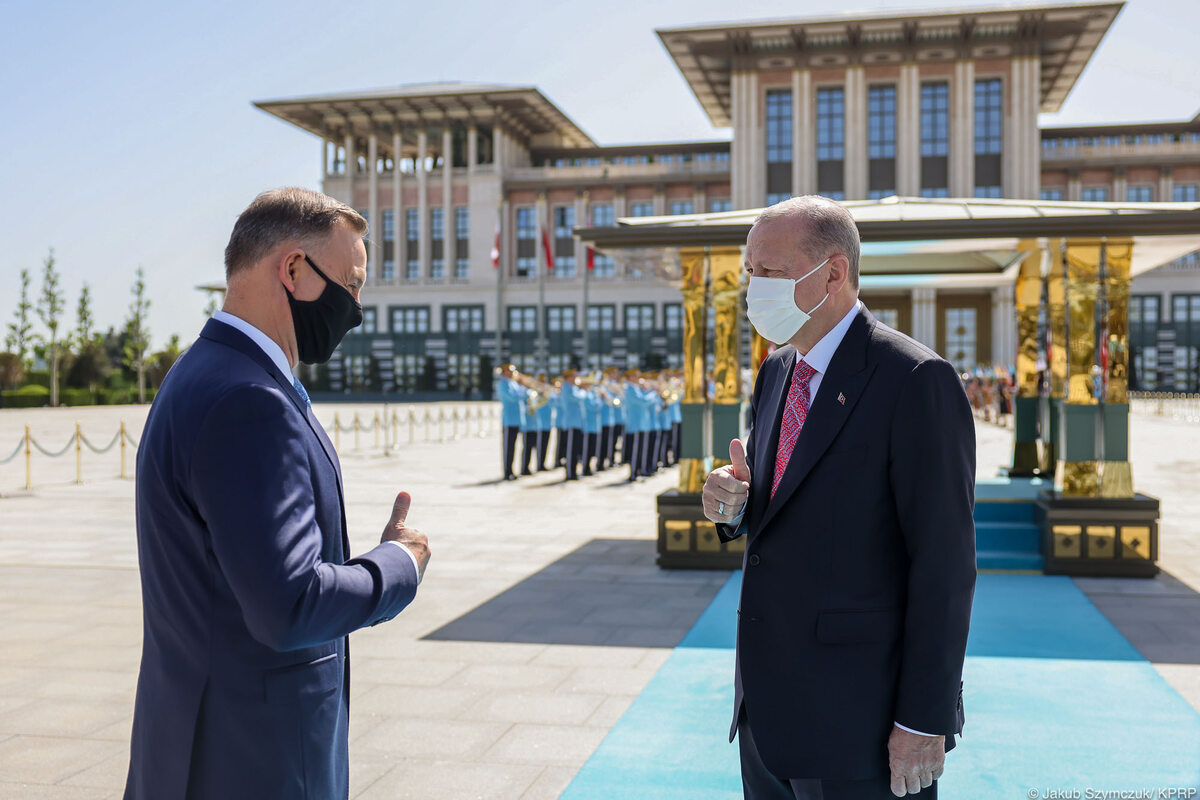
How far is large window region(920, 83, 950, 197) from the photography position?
55.0 metres

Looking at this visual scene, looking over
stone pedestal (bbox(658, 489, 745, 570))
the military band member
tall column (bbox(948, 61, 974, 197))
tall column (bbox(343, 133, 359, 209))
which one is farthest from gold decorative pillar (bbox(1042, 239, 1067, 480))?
tall column (bbox(343, 133, 359, 209))

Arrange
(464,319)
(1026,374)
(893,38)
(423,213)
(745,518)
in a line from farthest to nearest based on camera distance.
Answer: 1. (423,213)
2. (464,319)
3. (893,38)
4. (1026,374)
5. (745,518)

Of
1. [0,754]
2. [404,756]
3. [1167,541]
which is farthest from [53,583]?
[1167,541]

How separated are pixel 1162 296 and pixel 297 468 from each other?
65868 mm

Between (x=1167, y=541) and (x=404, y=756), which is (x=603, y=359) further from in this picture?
(x=404, y=756)

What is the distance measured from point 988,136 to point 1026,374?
4886 cm

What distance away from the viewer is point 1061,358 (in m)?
10.4

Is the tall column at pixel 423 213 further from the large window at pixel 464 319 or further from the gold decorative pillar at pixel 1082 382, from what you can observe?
the gold decorative pillar at pixel 1082 382

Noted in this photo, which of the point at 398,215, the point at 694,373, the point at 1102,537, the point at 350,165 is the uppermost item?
the point at 350,165

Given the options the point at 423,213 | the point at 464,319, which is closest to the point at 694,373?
the point at 464,319

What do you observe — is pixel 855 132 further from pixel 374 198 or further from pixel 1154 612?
pixel 1154 612

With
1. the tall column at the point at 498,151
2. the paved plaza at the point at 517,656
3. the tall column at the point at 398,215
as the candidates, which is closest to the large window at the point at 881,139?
the tall column at the point at 498,151

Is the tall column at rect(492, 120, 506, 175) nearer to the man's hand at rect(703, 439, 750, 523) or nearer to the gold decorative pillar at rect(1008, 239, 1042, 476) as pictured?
the gold decorative pillar at rect(1008, 239, 1042, 476)

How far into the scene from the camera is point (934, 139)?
182 ft
